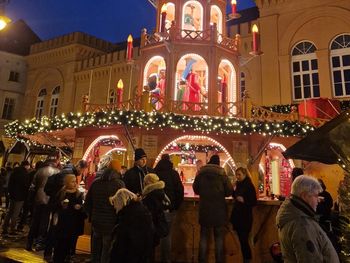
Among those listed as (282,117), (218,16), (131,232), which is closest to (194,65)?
(218,16)

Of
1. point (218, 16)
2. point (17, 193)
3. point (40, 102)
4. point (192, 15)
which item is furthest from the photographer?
point (40, 102)

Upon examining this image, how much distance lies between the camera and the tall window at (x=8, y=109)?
99.6 feet

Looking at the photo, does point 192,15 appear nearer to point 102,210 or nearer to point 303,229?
point 102,210

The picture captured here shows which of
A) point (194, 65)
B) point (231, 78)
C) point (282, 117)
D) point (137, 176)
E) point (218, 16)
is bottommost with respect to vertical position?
point (137, 176)

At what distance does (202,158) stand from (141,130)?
164 inches

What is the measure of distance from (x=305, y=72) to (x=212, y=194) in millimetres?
14633

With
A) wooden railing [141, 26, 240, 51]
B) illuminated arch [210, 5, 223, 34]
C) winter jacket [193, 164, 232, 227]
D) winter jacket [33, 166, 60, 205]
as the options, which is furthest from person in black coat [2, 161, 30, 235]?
illuminated arch [210, 5, 223, 34]

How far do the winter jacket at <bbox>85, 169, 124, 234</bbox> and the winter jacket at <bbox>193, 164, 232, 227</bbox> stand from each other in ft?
5.36

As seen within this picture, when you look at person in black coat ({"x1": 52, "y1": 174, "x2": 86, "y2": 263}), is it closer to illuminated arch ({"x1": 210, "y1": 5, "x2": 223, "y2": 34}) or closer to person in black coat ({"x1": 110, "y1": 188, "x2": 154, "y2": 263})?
person in black coat ({"x1": 110, "y1": 188, "x2": 154, "y2": 263})

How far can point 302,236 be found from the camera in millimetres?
2551

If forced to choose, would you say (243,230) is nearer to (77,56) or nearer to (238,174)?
(238,174)

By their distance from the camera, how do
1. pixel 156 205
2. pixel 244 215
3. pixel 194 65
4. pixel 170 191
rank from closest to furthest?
pixel 156 205 < pixel 244 215 < pixel 170 191 < pixel 194 65

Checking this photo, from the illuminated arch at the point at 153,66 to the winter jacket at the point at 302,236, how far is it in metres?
11.6

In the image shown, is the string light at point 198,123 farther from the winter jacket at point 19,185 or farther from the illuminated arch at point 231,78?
the illuminated arch at point 231,78
